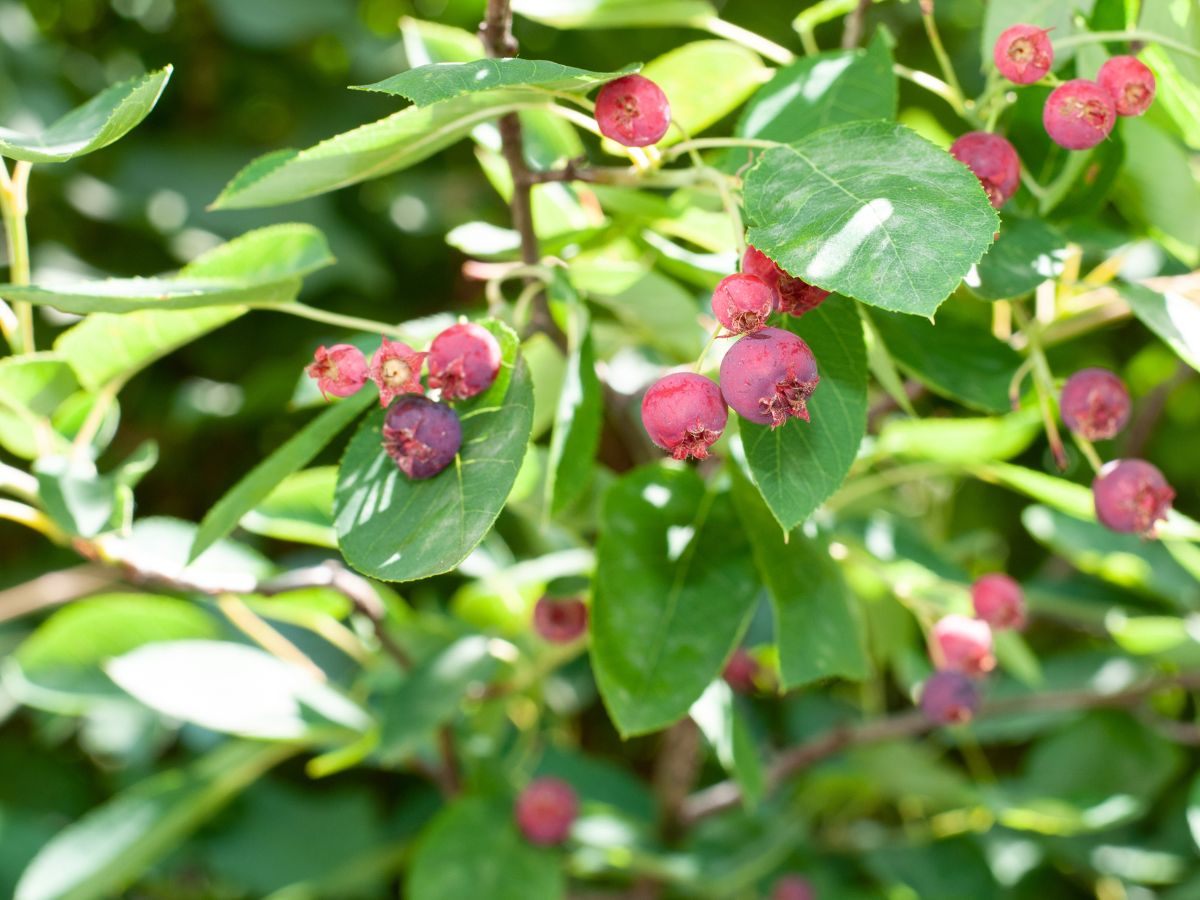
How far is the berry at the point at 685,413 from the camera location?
71 centimetres

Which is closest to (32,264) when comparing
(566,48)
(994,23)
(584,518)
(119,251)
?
(119,251)

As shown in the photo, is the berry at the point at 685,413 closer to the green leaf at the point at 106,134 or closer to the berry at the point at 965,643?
the green leaf at the point at 106,134

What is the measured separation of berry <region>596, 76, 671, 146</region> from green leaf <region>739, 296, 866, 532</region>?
155mm

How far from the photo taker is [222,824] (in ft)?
5.83

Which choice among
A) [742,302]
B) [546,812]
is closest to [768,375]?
[742,302]

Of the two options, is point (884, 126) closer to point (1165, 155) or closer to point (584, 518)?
point (1165, 155)

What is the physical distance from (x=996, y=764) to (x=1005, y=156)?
173 cm

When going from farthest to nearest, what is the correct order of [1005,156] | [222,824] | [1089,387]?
1. [222,824]
2. [1089,387]
3. [1005,156]

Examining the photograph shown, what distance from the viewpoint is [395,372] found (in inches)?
31.0

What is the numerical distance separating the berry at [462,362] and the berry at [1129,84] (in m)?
0.46

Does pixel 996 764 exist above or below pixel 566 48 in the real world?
below

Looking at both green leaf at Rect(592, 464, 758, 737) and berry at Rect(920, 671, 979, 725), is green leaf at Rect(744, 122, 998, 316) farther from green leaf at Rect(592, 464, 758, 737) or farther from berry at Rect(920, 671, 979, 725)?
berry at Rect(920, 671, 979, 725)

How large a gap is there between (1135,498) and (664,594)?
375 mm

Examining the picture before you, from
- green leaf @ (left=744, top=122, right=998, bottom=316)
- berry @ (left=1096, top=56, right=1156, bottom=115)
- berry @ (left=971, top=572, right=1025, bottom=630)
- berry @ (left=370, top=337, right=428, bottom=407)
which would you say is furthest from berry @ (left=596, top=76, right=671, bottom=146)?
berry @ (left=971, top=572, right=1025, bottom=630)
